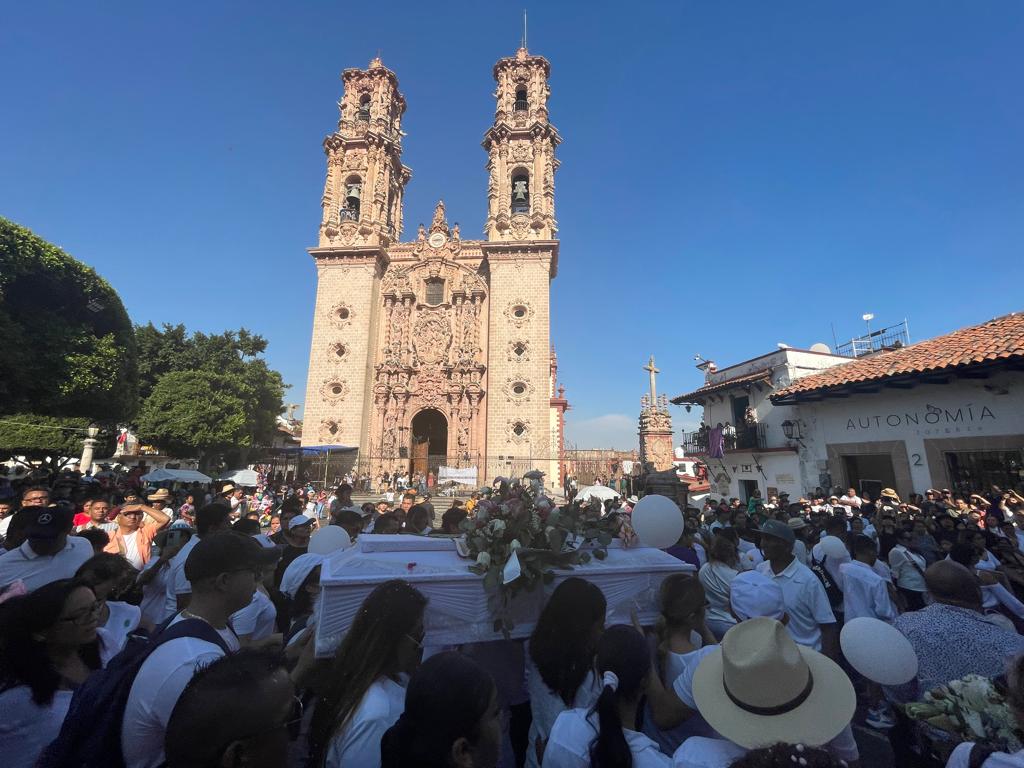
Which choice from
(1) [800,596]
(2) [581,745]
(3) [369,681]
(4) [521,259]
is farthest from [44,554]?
(4) [521,259]

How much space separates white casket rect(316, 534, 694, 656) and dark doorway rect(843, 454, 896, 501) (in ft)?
46.0

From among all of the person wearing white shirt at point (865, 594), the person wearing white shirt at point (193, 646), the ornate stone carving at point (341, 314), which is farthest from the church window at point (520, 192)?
the person wearing white shirt at point (193, 646)

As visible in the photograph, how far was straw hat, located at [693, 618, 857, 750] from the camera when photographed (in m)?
1.74

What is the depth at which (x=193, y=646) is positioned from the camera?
190 cm

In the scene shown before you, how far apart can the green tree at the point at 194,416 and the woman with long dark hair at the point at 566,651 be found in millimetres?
24204

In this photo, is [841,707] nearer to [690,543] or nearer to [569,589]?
[569,589]

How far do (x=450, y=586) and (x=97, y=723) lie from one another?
1723 mm

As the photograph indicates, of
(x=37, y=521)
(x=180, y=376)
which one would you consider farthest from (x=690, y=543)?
(x=180, y=376)

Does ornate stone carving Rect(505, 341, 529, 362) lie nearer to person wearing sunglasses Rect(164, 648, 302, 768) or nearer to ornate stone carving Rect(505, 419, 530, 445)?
ornate stone carving Rect(505, 419, 530, 445)

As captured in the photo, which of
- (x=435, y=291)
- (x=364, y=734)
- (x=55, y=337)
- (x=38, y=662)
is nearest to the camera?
(x=364, y=734)

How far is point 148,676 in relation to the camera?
1.77 m

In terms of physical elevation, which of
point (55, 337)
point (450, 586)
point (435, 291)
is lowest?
point (450, 586)

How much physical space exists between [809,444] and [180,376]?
2738 centimetres

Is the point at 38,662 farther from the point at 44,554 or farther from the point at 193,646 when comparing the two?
the point at 44,554
